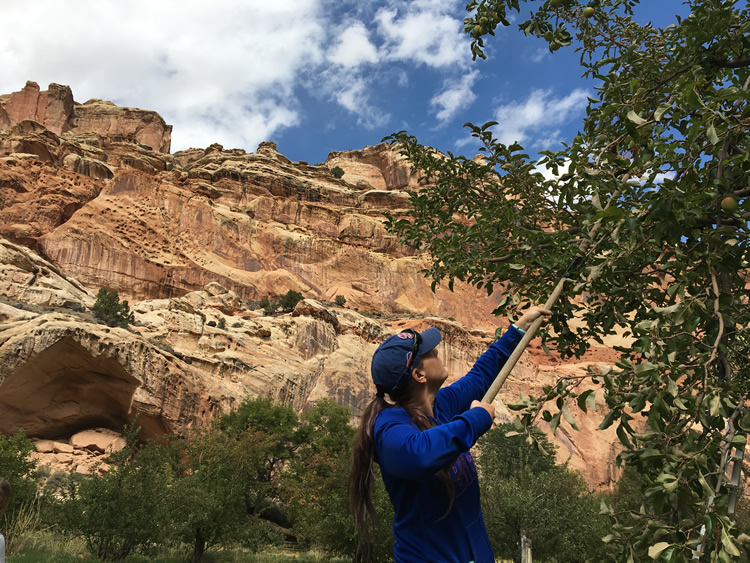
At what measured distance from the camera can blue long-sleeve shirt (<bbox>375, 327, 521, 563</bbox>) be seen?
1886 mm

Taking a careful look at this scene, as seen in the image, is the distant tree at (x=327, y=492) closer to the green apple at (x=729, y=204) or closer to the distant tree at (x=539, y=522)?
the distant tree at (x=539, y=522)

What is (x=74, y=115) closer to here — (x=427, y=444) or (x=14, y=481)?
(x=14, y=481)

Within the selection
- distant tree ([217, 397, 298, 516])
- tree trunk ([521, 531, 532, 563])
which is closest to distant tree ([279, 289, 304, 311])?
distant tree ([217, 397, 298, 516])

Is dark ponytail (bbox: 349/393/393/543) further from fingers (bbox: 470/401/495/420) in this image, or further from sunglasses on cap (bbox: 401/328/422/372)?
fingers (bbox: 470/401/495/420)

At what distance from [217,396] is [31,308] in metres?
10.4

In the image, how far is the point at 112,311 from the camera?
3234cm

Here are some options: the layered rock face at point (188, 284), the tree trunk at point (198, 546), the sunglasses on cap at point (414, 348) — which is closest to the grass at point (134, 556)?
the tree trunk at point (198, 546)

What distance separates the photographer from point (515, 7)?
12.2 feet

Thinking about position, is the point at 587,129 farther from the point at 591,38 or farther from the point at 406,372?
the point at 406,372

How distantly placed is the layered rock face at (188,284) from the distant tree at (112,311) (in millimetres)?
762

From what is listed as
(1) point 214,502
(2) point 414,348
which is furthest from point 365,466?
(1) point 214,502

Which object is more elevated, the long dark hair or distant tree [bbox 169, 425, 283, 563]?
the long dark hair

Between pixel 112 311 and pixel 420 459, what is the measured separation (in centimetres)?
3460

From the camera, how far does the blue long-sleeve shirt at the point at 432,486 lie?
1.89 meters
